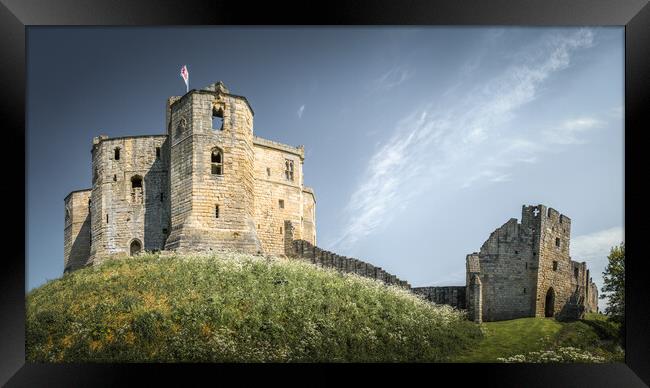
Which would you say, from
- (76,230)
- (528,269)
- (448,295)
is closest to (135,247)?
(76,230)

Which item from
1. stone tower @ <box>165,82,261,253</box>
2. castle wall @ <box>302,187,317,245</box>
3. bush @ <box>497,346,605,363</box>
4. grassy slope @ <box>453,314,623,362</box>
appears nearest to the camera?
bush @ <box>497,346,605,363</box>

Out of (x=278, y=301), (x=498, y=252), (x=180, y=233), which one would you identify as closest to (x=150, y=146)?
(x=180, y=233)

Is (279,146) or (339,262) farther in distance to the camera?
(279,146)

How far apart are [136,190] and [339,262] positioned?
11888 mm

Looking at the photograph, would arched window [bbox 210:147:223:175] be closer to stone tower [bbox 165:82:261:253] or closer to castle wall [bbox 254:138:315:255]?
stone tower [bbox 165:82:261:253]

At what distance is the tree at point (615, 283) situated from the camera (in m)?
17.0

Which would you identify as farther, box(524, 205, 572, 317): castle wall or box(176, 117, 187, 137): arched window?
box(176, 117, 187, 137): arched window

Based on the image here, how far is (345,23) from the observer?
1076cm

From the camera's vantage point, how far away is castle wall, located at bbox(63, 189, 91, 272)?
28.4 meters

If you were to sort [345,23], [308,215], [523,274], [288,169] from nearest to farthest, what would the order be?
[345,23] → [523,274] → [288,169] → [308,215]

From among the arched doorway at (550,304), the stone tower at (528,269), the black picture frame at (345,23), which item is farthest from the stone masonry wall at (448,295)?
the black picture frame at (345,23)

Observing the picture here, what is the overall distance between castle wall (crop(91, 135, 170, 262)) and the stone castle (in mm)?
56

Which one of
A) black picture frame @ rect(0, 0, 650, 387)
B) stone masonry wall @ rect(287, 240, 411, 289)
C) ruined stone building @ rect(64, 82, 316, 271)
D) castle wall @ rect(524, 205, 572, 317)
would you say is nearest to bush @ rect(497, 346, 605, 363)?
black picture frame @ rect(0, 0, 650, 387)

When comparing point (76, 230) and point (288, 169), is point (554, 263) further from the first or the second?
point (76, 230)
